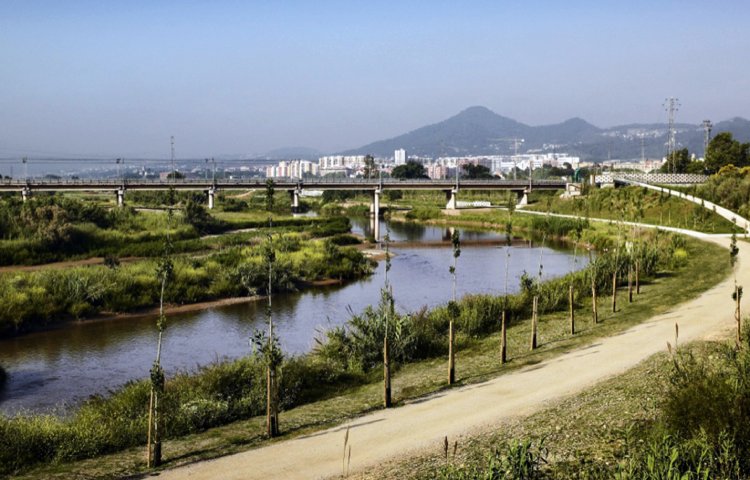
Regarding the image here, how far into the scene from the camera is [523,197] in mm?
95062

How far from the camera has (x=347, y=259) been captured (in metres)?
43.5

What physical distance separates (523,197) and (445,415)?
277ft

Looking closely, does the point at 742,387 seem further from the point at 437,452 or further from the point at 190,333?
the point at 190,333

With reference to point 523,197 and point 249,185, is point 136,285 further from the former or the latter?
point 523,197

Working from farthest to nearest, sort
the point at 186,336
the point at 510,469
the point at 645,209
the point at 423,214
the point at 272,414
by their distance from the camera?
the point at 423,214 < the point at 645,209 < the point at 186,336 < the point at 272,414 < the point at 510,469

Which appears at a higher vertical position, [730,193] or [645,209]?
[730,193]

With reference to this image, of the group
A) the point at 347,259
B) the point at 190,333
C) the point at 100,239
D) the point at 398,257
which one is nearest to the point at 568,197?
the point at 398,257

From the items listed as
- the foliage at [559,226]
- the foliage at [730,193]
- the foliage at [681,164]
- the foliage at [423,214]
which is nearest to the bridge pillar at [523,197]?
the foliage at [423,214]

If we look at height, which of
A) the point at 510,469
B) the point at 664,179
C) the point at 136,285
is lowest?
the point at 136,285

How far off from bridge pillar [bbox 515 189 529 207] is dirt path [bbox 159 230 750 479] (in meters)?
74.3

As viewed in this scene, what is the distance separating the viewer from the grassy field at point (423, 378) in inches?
470

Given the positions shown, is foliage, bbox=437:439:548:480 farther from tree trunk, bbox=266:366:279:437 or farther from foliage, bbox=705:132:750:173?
foliage, bbox=705:132:750:173

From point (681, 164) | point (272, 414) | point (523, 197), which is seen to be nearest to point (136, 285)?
point (272, 414)

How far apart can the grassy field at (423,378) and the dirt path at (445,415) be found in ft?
1.92
